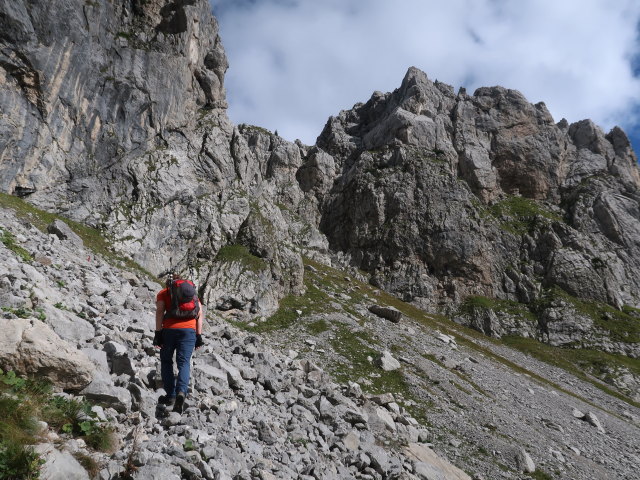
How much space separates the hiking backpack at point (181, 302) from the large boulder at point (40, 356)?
191 centimetres

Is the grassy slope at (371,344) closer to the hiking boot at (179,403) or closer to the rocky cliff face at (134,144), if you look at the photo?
the rocky cliff face at (134,144)

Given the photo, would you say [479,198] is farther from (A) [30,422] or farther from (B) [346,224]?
(A) [30,422]

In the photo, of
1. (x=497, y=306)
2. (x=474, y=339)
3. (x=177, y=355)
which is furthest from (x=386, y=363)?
(x=497, y=306)

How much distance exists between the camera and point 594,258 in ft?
349

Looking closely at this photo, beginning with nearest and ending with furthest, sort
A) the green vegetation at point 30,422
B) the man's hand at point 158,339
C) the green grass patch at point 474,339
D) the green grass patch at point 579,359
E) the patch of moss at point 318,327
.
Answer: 1. the green vegetation at point 30,422
2. the man's hand at point 158,339
3. the patch of moss at point 318,327
4. the green grass patch at point 474,339
5. the green grass patch at point 579,359

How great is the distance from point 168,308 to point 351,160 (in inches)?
5209

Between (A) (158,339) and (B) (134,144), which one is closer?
(A) (158,339)

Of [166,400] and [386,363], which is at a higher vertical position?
[166,400]

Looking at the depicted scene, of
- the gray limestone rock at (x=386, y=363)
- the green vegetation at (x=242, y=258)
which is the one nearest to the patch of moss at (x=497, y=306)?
the green vegetation at (x=242, y=258)

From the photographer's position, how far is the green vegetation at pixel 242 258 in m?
45.3

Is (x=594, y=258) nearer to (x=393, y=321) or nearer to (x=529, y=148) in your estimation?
(x=529, y=148)

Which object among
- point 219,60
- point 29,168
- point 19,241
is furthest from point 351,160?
point 19,241

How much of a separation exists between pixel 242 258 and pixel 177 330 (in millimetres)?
38066

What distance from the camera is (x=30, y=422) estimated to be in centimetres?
545
